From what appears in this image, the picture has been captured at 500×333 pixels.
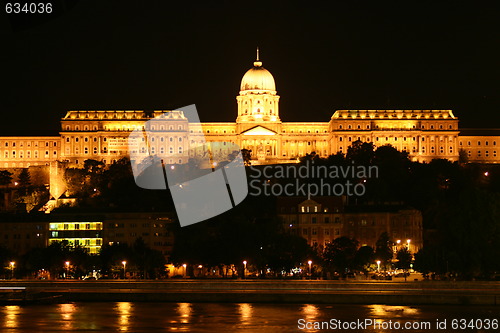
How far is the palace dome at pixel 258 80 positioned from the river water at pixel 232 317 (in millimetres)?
94228

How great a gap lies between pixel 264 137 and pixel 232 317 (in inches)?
3529

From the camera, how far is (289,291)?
71.0 metres

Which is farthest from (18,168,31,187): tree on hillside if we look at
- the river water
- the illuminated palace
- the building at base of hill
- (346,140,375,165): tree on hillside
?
the river water

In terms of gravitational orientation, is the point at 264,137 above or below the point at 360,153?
above

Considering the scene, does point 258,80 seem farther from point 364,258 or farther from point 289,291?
point 289,291

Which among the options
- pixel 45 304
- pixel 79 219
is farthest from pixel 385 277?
pixel 79 219

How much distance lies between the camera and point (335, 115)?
156 metres

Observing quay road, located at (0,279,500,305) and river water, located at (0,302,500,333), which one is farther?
quay road, located at (0,279,500,305)

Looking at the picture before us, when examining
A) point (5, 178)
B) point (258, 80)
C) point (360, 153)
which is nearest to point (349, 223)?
point (360, 153)

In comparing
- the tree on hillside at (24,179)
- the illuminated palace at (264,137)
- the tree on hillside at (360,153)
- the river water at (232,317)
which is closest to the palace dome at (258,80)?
the illuminated palace at (264,137)

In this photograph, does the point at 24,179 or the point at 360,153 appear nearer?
the point at 360,153

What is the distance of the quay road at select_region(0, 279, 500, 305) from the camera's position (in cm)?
6756

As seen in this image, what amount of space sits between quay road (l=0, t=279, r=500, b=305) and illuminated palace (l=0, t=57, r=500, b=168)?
76.2 m

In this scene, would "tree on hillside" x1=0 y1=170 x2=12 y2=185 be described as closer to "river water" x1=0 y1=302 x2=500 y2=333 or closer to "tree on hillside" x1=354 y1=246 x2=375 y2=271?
"tree on hillside" x1=354 y1=246 x2=375 y2=271
